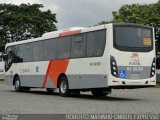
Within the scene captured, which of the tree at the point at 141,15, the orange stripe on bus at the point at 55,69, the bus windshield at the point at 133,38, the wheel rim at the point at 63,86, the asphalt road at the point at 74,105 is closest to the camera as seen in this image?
the asphalt road at the point at 74,105

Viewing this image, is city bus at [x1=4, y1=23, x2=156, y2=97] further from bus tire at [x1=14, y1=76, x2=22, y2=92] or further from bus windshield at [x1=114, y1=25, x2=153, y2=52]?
bus tire at [x1=14, y1=76, x2=22, y2=92]

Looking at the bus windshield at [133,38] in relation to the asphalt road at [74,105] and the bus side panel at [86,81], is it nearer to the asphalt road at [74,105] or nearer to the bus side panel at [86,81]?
the bus side panel at [86,81]

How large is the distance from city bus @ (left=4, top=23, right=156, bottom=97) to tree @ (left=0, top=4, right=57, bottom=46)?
38.2m

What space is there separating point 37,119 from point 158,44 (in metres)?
46.2

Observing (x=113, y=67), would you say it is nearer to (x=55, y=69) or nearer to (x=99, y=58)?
(x=99, y=58)

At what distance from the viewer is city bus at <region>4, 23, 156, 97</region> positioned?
19312 mm

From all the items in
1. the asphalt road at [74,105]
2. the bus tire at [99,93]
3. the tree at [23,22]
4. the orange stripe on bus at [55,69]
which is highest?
the tree at [23,22]

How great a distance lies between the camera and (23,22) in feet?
210

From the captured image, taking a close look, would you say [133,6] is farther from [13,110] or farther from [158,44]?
[13,110]

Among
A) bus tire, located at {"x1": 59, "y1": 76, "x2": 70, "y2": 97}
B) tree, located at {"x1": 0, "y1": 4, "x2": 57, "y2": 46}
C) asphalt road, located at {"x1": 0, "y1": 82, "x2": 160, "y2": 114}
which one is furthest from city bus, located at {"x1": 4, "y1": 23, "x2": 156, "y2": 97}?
tree, located at {"x1": 0, "y1": 4, "x2": 57, "y2": 46}

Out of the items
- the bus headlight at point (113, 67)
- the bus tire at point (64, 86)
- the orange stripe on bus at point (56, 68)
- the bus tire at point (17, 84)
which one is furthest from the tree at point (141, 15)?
the bus headlight at point (113, 67)

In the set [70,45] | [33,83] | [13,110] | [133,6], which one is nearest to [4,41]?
[133,6]

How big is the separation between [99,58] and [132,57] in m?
1.40

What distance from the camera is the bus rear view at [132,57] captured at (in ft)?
63.2
